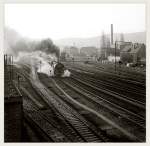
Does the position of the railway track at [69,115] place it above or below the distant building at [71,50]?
below

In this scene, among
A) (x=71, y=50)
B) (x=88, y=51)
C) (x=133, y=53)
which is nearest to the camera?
(x=71, y=50)

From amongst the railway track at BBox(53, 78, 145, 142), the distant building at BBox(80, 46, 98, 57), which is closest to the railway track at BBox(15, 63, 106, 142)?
the railway track at BBox(53, 78, 145, 142)

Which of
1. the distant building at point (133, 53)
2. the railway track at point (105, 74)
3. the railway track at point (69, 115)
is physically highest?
the distant building at point (133, 53)

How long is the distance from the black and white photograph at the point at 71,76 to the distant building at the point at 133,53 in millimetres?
27

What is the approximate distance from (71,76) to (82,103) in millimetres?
831

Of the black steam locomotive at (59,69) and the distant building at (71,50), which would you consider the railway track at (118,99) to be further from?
the distant building at (71,50)

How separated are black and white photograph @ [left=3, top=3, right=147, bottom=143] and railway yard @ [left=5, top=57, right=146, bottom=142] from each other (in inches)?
0.9

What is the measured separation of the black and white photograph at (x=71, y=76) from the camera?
551cm

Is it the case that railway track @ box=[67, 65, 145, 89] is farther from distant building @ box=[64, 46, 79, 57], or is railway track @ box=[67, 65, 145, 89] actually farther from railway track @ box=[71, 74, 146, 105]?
distant building @ box=[64, 46, 79, 57]

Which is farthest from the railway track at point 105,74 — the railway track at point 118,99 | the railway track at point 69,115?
the railway track at point 69,115

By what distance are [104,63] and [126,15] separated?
1.47 metres

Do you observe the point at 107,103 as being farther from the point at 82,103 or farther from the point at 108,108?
the point at 82,103

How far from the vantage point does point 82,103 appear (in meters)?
6.29

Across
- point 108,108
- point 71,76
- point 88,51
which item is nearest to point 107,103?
point 108,108
